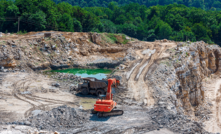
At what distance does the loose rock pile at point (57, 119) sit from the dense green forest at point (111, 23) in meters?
33.7

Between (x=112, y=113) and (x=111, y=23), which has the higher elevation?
(x=111, y=23)

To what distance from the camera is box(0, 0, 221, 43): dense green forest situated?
154 feet

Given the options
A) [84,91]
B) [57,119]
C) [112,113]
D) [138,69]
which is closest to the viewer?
[57,119]

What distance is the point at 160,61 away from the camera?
31.8 meters

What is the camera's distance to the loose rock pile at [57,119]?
47.2 feet

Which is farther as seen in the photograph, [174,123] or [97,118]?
[97,118]

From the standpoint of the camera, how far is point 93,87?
2161 cm

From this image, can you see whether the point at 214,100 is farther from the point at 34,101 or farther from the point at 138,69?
the point at 34,101

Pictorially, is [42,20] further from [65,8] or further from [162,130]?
[162,130]

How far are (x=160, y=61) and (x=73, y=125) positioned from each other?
19.5m

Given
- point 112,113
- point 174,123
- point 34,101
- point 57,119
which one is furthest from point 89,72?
point 174,123

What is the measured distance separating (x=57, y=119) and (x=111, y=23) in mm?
59738

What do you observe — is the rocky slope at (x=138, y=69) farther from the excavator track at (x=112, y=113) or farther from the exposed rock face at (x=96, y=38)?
the excavator track at (x=112, y=113)

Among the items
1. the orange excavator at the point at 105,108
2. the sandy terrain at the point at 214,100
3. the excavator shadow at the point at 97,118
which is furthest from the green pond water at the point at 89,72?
the excavator shadow at the point at 97,118
